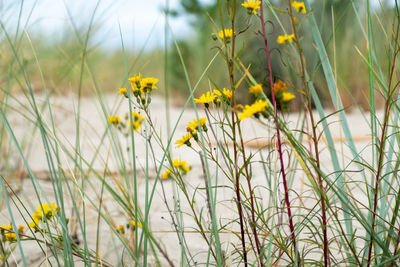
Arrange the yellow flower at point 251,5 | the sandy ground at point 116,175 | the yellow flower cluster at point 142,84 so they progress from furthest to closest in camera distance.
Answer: the sandy ground at point 116,175, the yellow flower cluster at point 142,84, the yellow flower at point 251,5

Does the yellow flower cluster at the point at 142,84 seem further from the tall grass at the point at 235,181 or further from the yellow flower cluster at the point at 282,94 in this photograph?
the yellow flower cluster at the point at 282,94

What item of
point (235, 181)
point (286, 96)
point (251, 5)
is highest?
point (251, 5)

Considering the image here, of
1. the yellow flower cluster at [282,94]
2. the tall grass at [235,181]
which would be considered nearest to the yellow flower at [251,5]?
the tall grass at [235,181]

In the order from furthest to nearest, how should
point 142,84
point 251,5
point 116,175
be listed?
1. point 116,175
2. point 142,84
3. point 251,5

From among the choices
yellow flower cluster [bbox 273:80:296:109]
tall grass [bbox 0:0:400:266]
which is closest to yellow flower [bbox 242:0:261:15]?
tall grass [bbox 0:0:400:266]

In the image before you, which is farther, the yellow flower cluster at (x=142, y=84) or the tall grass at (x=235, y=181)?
the yellow flower cluster at (x=142, y=84)

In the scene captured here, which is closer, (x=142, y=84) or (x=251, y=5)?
(x=251, y=5)

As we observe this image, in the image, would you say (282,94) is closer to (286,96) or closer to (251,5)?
(286,96)

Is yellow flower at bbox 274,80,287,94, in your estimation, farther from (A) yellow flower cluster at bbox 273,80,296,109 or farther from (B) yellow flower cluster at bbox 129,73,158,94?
(B) yellow flower cluster at bbox 129,73,158,94

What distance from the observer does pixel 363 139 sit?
254 centimetres

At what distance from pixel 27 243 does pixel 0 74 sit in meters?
1.26

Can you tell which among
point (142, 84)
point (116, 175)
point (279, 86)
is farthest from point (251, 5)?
point (116, 175)

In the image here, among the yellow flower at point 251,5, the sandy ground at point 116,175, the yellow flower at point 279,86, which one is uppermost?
the yellow flower at point 251,5

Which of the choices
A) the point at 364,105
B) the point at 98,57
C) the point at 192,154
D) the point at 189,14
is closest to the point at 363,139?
the point at 192,154
